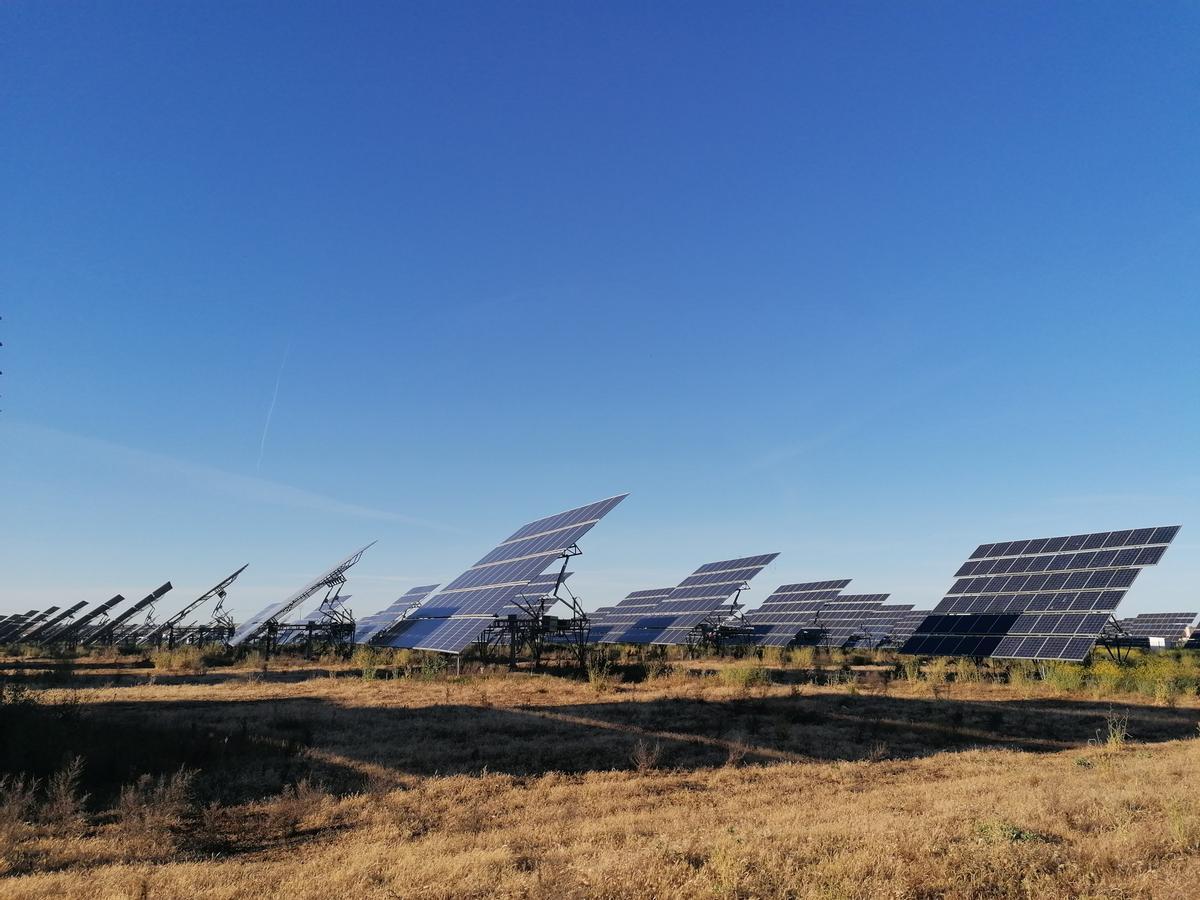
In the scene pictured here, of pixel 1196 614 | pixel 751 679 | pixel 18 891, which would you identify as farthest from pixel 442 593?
pixel 1196 614

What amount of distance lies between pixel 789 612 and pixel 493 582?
29440 mm

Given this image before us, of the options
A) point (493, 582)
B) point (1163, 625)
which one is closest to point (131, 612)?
point (493, 582)

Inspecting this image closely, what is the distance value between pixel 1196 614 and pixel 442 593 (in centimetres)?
5841

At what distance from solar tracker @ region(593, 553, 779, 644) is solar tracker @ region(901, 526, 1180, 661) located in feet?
34.7

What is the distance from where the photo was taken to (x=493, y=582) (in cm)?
3077

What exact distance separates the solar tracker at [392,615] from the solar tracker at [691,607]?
12.7 meters

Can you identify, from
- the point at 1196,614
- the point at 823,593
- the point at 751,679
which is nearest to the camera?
the point at 751,679

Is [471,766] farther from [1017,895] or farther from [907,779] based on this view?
[1017,895]

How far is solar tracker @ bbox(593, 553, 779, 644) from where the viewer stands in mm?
41844

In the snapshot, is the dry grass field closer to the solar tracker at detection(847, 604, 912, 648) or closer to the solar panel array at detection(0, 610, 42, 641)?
the solar tracker at detection(847, 604, 912, 648)

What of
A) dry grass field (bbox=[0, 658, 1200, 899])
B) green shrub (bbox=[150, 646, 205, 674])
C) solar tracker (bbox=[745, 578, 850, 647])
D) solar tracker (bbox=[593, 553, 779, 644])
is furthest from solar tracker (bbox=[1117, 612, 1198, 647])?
green shrub (bbox=[150, 646, 205, 674])

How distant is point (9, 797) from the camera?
870 cm

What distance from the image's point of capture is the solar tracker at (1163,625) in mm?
60000

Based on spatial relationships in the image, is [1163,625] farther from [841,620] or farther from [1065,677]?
[1065,677]
